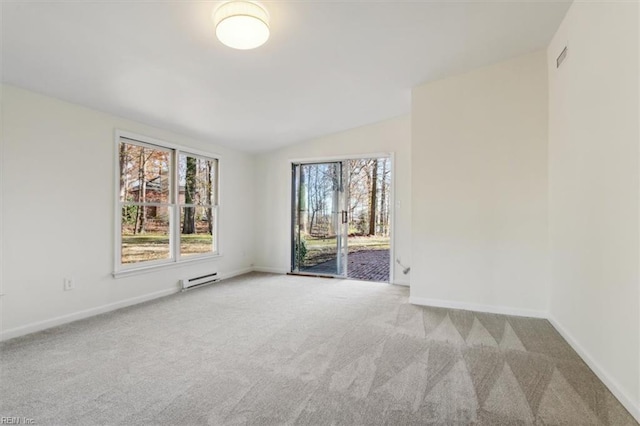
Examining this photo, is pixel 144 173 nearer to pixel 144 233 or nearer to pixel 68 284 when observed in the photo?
pixel 144 233

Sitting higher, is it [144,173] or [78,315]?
[144,173]

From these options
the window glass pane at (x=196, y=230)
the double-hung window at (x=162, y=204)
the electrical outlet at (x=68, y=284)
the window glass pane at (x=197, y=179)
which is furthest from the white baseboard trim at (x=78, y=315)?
the window glass pane at (x=197, y=179)

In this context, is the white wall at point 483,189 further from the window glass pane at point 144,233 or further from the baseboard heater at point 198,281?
the window glass pane at point 144,233

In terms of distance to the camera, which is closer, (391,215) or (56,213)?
(56,213)

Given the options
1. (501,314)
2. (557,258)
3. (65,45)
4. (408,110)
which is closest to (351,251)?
(408,110)

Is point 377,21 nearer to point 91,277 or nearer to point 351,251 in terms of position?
point 91,277

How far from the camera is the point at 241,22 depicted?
1995 millimetres

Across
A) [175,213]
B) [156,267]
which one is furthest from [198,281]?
[175,213]

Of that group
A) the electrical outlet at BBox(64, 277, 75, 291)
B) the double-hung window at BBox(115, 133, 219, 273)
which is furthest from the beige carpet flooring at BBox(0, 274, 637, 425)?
the double-hung window at BBox(115, 133, 219, 273)

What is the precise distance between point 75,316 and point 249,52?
9.77ft

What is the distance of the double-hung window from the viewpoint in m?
3.64

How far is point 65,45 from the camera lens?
223cm

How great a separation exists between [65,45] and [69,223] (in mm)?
1636

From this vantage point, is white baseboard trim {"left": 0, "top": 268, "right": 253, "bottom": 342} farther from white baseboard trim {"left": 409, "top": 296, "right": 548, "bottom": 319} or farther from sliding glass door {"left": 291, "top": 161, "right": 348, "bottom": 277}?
white baseboard trim {"left": 409, "top": 296, "right": 548, "bottom": 319}
